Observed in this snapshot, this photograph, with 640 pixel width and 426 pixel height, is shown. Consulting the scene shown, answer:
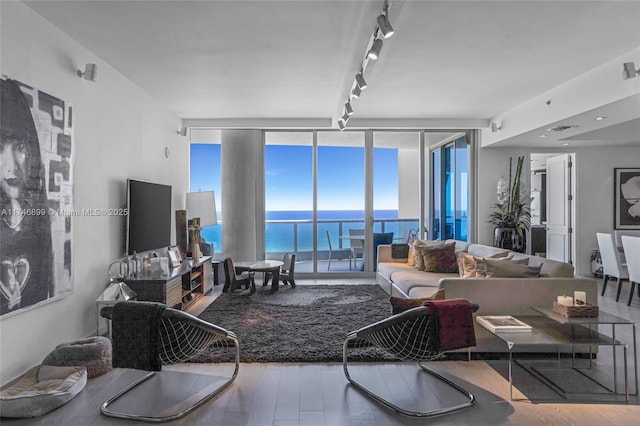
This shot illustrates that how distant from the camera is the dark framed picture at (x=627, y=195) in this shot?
7.88m

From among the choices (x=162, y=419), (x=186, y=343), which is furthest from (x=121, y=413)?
(x=186, y=343)

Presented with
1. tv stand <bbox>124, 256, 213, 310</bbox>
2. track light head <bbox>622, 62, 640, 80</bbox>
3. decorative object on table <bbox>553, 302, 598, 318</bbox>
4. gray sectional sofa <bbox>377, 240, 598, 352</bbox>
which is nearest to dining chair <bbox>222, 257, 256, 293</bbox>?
tv stand <bbox>124, 256, 213, 310</bbox>

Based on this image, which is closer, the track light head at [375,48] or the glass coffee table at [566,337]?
the glass coffee table at [566,337]

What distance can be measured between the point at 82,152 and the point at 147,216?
1317 mm

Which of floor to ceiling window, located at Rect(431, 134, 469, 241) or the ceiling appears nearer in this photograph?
the ceiling

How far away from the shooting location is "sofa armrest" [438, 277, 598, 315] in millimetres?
3662

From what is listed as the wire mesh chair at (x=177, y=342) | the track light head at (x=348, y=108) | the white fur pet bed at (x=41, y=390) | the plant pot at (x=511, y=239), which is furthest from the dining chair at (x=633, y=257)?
the white fur pet bed at (x=41, y=390)

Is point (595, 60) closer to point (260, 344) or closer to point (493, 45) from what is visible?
point (493, 45)

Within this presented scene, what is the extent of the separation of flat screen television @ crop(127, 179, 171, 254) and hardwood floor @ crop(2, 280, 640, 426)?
5.90ft

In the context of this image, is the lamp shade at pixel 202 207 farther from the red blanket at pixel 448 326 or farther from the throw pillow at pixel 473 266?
the red blanket at pixel 448 326

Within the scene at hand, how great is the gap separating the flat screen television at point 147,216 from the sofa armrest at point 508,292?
323 cm

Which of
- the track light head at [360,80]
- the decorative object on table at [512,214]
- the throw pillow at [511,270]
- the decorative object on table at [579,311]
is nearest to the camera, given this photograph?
the decorative object on table at [579,311]

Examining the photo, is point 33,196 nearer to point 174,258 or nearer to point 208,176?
point 174,258

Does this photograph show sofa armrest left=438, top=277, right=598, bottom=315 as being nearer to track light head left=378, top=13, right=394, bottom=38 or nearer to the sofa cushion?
the sofa cushion
